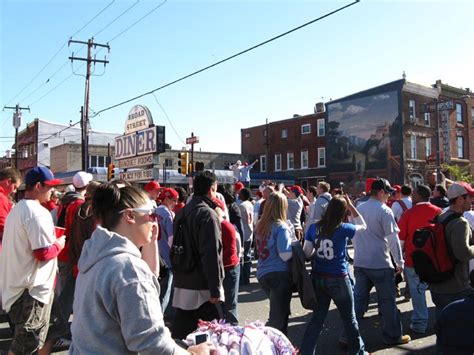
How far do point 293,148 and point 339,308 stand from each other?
4478 centimetres

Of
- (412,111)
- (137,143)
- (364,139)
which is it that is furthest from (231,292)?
(364,139)

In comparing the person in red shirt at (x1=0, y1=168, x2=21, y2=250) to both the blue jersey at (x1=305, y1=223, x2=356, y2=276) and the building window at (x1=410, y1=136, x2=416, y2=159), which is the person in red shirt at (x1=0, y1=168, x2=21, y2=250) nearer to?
the blue jersey at (x1=305, y1=223, x2=356, y2=276)

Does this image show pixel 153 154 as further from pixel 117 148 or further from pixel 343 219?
pixel 343 219

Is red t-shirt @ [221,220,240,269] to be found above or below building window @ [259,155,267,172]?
below

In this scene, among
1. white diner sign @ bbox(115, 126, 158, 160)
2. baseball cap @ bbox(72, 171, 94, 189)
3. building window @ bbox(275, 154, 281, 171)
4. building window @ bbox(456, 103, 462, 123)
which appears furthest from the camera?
building window @ bbox(275, 154, 281, 171)

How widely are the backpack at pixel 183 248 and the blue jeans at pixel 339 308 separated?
150cm

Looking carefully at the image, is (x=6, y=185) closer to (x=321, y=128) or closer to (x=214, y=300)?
(x=214, y=300)

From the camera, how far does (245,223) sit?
10.3m

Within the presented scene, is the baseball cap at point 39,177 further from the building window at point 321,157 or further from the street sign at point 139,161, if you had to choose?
the building window at point 321,157

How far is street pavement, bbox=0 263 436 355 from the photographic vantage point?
554 cm

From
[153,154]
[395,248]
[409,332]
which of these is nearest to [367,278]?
[395,248]

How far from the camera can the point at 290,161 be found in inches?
1945

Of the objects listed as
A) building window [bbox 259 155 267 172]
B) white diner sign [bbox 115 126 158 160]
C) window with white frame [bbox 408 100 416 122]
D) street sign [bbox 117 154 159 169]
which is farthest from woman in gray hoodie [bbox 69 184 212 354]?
building window [bbox 259 155 267 172]

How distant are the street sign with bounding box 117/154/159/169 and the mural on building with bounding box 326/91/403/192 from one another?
27.0 meters
